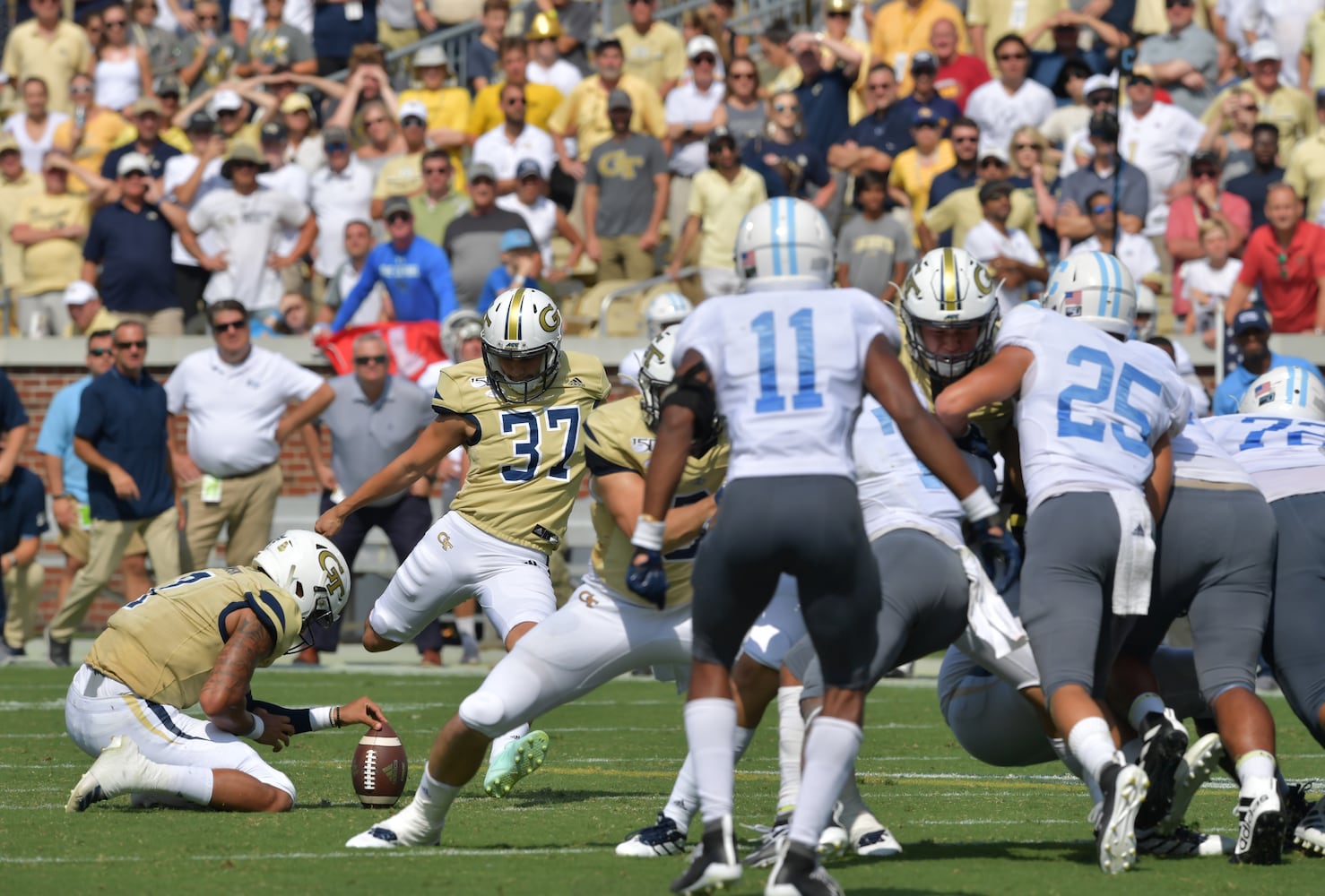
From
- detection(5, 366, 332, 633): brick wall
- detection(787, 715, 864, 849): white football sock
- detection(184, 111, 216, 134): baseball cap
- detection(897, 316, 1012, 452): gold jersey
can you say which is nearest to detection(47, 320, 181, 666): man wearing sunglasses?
detection(5, 366, 332, 633): brick wall

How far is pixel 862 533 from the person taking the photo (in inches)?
197

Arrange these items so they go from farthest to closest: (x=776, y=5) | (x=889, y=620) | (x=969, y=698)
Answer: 1. (x=776, y=5)
2. (x=969, y=698)
3. (x=889, y=620)

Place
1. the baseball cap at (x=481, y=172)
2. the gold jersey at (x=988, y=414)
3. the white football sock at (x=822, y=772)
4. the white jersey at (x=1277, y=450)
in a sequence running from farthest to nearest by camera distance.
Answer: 1. the baseball cap at (x=481, y=172)
2. the white jersey at (x=1277, y=450)
3. the gold jersey at (x=988, y=414)
4. the white football sock at (x=822, y=772)

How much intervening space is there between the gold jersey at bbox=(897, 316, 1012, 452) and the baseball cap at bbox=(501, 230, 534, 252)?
27.8ft

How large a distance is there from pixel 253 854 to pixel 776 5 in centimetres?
1528

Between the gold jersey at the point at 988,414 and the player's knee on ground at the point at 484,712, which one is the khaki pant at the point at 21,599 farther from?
the gold jersey at the point at 988,414

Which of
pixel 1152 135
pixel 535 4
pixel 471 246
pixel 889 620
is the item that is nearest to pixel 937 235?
pixel 1152 135

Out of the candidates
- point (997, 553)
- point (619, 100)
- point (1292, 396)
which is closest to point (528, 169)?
point (619, 100)

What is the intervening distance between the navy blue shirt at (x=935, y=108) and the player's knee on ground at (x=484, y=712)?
1077 cm

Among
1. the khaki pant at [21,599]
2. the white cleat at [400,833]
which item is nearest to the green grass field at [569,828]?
the white cleat at [400,833]

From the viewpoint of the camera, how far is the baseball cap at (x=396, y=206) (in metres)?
14.5

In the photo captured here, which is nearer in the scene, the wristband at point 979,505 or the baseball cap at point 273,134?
the wristband at point 979,505

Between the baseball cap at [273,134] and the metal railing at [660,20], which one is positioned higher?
the metal railing at [660,20]

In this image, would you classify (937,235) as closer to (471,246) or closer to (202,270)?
(471,246)
